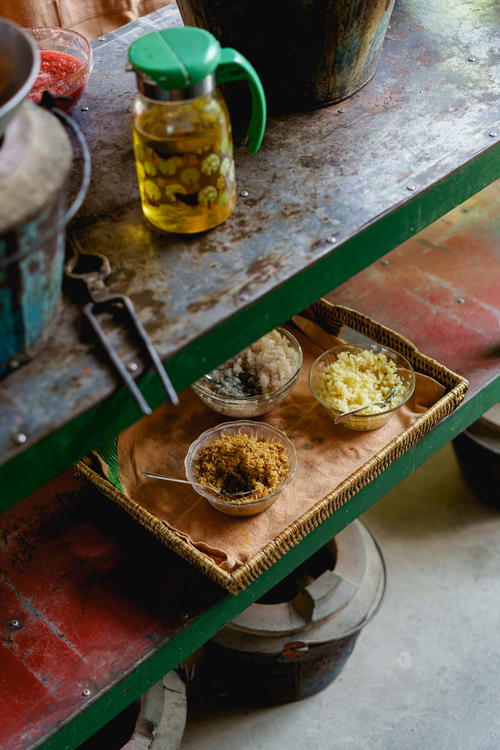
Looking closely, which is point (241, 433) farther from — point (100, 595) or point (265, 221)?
point (265, 221)

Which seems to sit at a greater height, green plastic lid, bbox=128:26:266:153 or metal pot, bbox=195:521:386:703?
green plastic lid, bbox=128:26:266:153

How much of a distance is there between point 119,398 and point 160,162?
0.36 meters

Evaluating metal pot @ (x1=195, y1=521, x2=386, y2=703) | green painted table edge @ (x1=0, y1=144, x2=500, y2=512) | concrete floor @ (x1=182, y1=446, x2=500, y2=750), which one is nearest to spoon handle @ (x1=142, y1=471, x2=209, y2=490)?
green painted table edge @ (x1=0, y1=144, x2=500, y2=512)

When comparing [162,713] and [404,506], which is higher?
[162,713]

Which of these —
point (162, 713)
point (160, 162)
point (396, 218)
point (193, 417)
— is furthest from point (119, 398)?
point (162, 713)

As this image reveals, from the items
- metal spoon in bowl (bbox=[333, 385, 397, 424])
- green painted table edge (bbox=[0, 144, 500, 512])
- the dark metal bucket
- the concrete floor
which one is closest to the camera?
green painted table edge (bbox=[0, 144, 500, 512])

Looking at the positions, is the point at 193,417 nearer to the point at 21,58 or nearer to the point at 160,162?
the point at 160,162

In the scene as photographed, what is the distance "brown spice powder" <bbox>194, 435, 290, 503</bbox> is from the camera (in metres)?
1.60

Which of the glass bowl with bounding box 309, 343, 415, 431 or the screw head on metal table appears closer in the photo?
the screw head on metal table

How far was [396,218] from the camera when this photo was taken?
52.5 inches

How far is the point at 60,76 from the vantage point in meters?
1.53

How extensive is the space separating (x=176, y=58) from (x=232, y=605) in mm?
973

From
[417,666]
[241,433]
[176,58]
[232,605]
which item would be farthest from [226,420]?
[417,666]

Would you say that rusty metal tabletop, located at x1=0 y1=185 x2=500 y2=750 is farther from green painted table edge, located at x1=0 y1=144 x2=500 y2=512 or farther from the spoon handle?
green painted table edge, located at x1=0 y1=144 x2=500 y2=512
